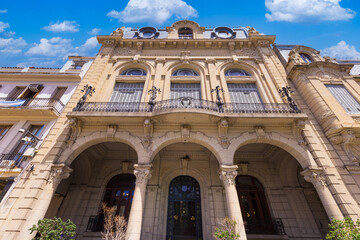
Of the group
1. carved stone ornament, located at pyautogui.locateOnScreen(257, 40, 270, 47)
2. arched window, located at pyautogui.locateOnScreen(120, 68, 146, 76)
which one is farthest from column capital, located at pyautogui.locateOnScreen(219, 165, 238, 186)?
carved stone ornament, located at pyautogui.locateOnScreen(257, 40, 270, 47)

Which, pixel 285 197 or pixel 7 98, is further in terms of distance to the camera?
pixel 7 98

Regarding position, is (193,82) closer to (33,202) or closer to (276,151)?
(276,151)

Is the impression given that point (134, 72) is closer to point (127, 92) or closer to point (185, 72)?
point (127, 92)

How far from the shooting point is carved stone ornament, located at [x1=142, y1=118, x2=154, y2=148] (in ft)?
28.8

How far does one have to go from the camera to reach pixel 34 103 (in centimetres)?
1108

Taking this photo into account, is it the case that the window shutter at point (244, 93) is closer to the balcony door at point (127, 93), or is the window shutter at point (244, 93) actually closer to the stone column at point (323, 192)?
the stone column at point (323, 192)

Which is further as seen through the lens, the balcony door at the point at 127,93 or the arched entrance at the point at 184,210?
the balcony door at the point at 127,93

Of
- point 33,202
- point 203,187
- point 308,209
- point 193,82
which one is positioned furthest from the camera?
point 193,82

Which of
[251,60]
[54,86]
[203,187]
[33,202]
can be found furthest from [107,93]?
[251,60]

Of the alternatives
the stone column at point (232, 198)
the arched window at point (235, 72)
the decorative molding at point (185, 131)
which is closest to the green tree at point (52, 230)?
the decorative molding at point (185, 131)

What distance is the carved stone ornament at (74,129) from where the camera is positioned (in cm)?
898

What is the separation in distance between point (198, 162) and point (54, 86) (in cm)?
1213

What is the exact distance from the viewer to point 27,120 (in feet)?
34.3

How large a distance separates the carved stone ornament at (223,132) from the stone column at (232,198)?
1256 millimetres
